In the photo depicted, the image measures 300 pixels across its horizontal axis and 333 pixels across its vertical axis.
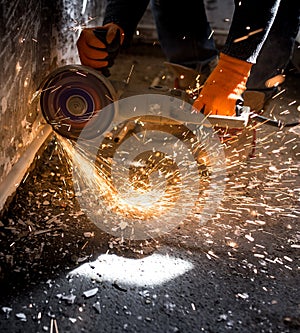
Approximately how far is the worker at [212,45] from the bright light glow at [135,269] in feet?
2.84

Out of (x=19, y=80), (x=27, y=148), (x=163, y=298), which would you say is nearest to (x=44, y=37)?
(x=19, y=80)

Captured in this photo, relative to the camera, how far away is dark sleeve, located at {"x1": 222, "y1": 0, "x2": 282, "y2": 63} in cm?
248

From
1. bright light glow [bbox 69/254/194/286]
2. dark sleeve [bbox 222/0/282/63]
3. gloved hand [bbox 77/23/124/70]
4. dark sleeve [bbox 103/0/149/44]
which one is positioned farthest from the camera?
dark sleeve [bbox 103/0/149/44]

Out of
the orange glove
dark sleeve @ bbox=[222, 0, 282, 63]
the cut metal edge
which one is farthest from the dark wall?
dark sleeve @ bbox=[222, 0, 282, 63]

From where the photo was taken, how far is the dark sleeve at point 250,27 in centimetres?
248

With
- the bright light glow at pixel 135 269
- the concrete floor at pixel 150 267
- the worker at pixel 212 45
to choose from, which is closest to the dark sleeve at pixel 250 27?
the worker at pixel 212 45

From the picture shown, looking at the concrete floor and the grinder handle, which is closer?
the concrete floor

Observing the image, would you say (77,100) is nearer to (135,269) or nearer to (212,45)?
(135,269)

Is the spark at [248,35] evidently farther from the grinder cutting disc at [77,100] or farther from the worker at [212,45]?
A: the grinder cutting disc at [77,100]

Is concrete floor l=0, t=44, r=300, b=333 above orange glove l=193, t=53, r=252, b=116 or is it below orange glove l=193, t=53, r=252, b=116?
below

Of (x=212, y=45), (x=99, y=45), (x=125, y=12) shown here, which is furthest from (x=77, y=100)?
(x=212, y=45)

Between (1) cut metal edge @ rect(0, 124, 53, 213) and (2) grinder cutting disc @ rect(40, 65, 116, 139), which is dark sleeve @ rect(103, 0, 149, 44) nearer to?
(2) grinder cutting disc @ rect(40, 65, 116, 139)

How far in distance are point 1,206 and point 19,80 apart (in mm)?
620

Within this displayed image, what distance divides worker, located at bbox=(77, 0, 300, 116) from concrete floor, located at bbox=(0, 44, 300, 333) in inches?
15.0
